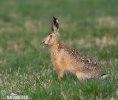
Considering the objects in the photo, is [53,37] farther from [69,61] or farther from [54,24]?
[69,61]

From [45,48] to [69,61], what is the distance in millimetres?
5042

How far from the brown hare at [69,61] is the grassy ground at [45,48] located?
7.7 inches

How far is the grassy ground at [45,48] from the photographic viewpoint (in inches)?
334

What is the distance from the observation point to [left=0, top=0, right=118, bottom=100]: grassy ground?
8.49 m

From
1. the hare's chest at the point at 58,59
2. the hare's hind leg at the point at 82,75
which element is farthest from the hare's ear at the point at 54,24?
the hare's hind leg at the point at 82,75

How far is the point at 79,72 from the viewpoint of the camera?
9.34 meters

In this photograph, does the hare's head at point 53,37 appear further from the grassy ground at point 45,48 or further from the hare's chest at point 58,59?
the grassy ground at point 45,48

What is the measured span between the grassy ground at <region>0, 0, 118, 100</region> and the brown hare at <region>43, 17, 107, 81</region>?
7.7 inches

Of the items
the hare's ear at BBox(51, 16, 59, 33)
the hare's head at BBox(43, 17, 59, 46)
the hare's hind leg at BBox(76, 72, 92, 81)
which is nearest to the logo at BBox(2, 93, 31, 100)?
the hare's hind leg at BBox(76, 72, 92, 81)

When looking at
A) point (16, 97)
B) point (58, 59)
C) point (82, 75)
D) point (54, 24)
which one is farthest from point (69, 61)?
point (16, 97)

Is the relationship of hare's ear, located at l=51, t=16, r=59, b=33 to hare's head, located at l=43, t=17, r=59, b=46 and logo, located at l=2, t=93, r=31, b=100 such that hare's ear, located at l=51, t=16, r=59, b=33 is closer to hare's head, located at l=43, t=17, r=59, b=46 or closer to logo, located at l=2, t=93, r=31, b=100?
hare's head, located at l=43, t=17, r=59, b=46

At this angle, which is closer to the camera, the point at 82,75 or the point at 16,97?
the point at 16,97

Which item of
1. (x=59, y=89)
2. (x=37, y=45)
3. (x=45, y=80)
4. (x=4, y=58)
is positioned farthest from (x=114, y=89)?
(x=37, y=45)

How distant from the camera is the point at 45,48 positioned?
567 inches
